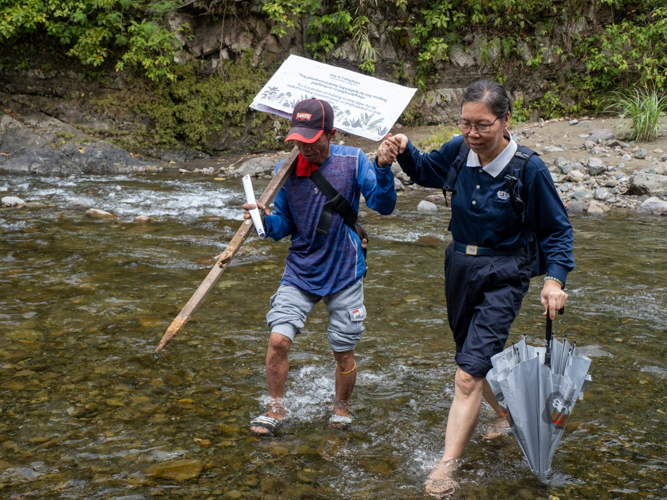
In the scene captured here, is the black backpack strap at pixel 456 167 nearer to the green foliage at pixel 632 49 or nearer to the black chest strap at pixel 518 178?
the black chest strap at pixel 518 178

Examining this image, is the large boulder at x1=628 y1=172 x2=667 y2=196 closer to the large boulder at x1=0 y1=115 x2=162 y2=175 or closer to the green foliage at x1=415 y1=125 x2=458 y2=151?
the green foliage at x1=415 y1=125 x2=458 y2=151

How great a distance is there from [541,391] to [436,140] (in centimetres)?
1231

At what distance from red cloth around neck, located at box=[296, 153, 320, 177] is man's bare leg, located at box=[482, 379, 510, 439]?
1546 millimetres

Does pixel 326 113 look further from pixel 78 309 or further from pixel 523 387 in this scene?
pixel 78 309

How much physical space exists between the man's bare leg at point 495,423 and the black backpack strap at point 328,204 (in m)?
1.25

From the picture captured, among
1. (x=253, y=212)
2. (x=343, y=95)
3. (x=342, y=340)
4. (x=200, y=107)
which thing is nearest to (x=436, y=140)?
(x=200, y=107)

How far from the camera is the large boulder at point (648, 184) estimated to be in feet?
34.4

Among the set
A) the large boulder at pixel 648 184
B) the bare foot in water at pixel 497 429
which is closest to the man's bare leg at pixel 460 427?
the bare foot in water at pixel 497 429

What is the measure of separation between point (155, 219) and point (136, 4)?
8.48m

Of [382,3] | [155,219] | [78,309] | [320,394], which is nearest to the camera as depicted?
[320,394]

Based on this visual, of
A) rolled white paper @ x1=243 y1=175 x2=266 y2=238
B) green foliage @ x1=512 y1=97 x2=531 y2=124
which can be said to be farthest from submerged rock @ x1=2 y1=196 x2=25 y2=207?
green foliage @ x1=512 y1=97 x2=531 y2=124

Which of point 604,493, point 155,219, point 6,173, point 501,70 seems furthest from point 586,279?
point 501,70

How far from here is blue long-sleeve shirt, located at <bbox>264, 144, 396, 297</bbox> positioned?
340cm

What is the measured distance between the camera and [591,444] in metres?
3.34
